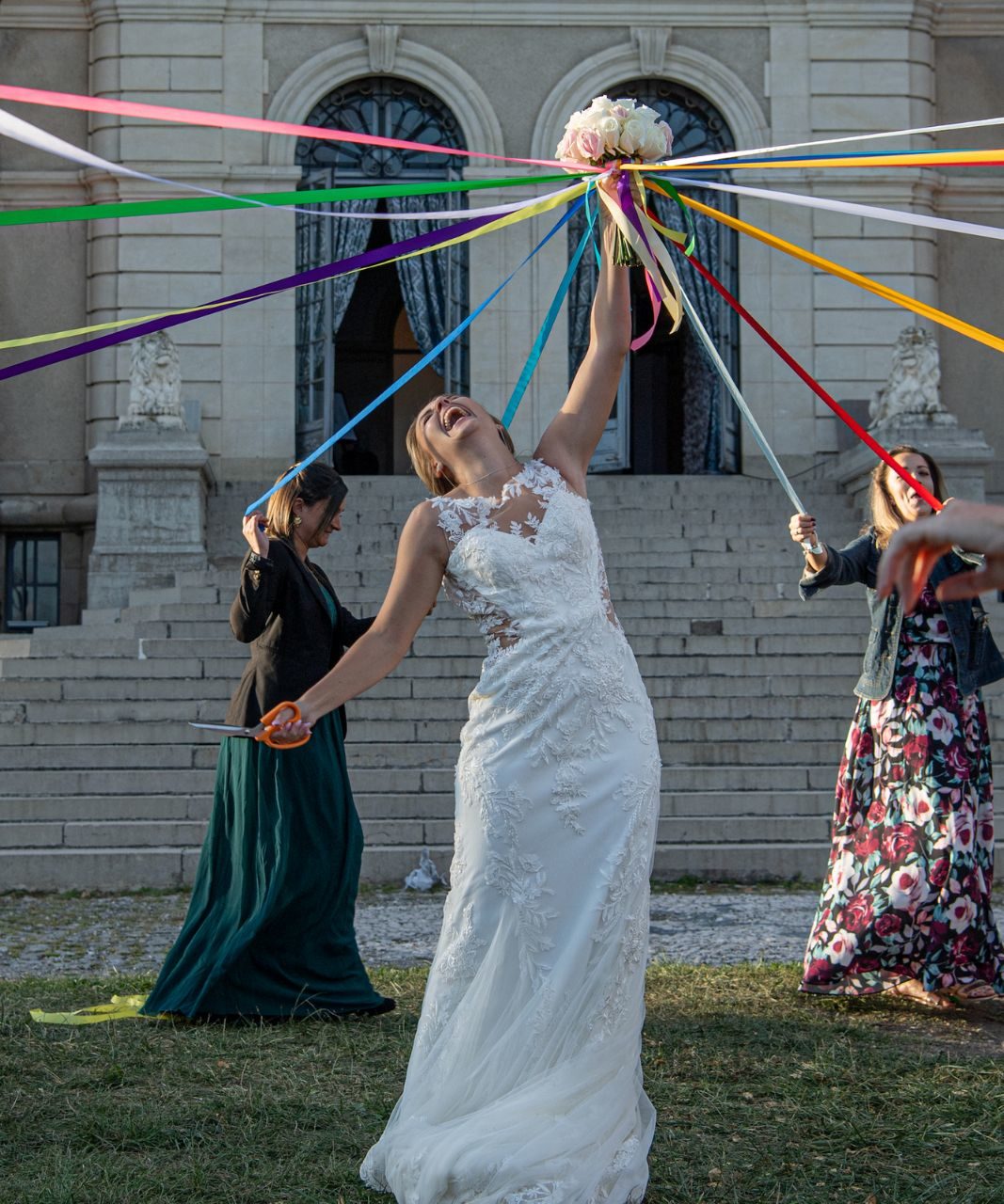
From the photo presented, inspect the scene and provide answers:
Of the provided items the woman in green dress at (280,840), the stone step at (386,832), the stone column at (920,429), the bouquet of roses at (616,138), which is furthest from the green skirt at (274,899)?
the stone column at (920,429)

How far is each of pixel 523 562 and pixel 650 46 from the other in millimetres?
17363

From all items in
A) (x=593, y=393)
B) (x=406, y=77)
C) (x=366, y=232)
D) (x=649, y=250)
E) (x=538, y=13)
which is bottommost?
(x=593, y=393)

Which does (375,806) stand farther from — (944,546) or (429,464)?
(944,546)

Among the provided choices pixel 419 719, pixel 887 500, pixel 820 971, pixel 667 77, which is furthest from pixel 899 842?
pixel 667 77

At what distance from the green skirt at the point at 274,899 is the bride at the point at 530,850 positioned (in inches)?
75.2

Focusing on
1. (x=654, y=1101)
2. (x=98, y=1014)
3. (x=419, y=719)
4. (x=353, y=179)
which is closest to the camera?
(x=654, y=1101)

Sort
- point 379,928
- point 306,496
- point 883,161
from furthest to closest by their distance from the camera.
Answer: point 379,928
point 306,496
point 883,161

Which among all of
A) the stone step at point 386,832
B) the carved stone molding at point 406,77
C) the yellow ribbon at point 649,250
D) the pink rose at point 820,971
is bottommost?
the pink rose at point 820,971

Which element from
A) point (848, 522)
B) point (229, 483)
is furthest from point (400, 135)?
point (848, 522)

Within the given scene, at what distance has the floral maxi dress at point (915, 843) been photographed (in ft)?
19.3

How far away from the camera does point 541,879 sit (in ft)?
12.8

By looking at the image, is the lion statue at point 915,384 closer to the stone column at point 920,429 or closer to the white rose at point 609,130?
the stone column at point 920,429

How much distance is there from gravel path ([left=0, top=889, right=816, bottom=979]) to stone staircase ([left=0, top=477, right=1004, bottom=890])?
0.50 metres

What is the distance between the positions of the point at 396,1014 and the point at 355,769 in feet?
15.6
